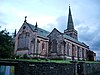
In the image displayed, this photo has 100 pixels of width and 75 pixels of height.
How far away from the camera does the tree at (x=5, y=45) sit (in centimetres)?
2444

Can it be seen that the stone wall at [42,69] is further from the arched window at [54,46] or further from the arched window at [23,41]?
the arched window at [23,41]

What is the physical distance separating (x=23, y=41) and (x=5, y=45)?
21.9 meters

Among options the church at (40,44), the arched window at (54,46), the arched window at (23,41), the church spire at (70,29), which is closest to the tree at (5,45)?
the church at (40,44)

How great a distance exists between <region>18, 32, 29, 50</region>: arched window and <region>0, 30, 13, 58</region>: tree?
18.0 meters

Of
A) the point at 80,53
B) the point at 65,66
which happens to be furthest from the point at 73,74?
the point at 80,53

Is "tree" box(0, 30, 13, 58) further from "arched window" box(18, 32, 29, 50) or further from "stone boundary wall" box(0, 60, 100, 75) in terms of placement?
"arched window" box(18, 32, 29, 50)

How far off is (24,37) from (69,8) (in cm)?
3602

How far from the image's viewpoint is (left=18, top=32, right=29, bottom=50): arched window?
4632 cm

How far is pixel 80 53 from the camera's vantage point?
61.2m

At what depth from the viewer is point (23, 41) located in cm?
4744

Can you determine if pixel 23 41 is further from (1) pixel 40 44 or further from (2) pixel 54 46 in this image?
(2) pixel 54 46

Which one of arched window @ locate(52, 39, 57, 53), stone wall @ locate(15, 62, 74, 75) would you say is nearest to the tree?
stone wall @ locate(15, 62, 74, 75)

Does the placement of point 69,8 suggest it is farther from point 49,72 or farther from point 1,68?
point 1,68

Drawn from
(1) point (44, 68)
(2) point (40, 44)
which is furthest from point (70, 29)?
(1) point (44, 68)
